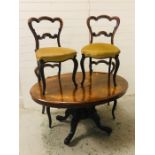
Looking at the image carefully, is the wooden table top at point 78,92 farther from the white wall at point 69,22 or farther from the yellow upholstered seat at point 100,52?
the white wall at point 69,22

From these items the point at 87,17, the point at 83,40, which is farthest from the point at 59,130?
the point at 87,17

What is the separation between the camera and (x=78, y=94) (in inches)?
89.0

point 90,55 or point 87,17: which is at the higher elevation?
point 87,17

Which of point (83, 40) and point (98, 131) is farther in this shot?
point (83, 40)

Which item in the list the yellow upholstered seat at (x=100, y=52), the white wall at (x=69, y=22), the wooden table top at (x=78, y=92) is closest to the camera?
the wooden table top at (x=78, y=92)

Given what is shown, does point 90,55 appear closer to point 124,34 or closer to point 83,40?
point 83,40

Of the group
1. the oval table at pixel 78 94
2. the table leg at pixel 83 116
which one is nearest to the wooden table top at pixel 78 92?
the oval table at pixel 78 94

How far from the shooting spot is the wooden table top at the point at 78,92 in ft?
6.93

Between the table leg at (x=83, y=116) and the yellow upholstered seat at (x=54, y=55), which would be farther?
the table leg at (x=83, y=116)

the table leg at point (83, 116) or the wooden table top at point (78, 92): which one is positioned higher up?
the wooden table top at point (78, 92)

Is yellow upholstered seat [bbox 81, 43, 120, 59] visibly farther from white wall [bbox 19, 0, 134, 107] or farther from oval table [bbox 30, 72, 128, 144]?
white wall [bbox 19, 0, 134, 107]
